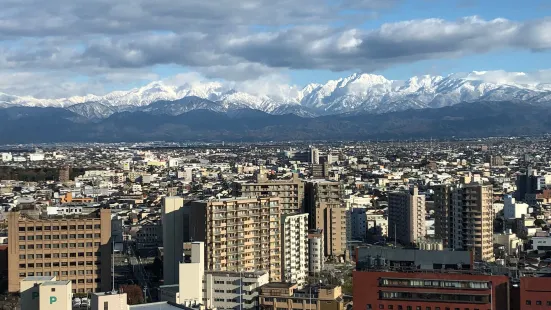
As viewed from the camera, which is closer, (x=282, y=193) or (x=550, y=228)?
(x=282, y=193)

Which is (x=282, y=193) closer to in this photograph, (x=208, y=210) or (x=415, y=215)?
(x=415, y=215)

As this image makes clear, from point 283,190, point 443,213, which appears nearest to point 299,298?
point 443,213

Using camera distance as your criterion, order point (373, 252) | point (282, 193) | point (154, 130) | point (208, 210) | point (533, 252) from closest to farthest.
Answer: point (373, 252) → point (208, 210) → point (533, 252) → point (282, 193) → point (154, 130)

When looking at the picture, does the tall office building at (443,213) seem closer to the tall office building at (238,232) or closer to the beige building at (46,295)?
the tall office building at (238,232)

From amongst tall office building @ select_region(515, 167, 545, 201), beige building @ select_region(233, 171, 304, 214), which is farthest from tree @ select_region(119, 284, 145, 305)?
tall office building @ select_region(515, 167, 545, 201)

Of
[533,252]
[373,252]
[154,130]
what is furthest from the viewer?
[154,130]

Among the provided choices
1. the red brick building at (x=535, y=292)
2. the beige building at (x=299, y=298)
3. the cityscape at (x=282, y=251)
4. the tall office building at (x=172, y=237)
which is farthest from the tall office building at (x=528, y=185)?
the red brick building at (x=535, y=292)

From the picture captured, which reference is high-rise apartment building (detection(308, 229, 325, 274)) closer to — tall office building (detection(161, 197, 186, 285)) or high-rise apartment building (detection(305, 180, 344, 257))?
high-rise apartment building (detection(305, 180, 344, 257))

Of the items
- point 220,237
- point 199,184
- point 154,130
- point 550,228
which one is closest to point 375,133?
point 154,130
